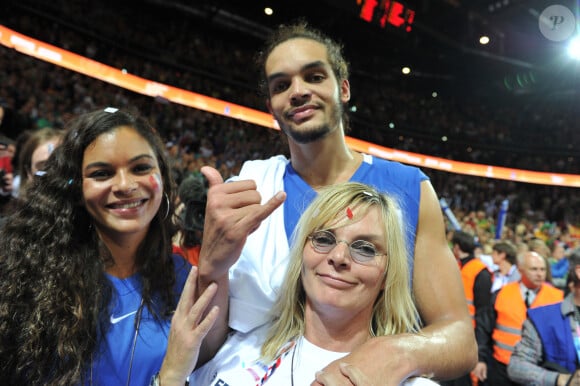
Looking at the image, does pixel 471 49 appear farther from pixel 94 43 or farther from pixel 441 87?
pixel 94 43

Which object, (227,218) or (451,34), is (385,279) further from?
(451,34)

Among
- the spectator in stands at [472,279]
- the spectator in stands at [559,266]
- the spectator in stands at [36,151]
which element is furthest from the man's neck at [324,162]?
the spectator in stands at [559,266]

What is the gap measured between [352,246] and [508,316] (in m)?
2.96

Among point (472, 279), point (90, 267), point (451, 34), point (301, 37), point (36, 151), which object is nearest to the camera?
point (90, 267)

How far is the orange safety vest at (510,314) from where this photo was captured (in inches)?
143

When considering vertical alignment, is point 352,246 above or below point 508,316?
above

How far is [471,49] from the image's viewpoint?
16031 millimetres

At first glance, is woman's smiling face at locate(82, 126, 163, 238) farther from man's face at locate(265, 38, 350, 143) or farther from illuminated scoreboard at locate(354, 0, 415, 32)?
illuminated scoreboard at locate(354, 0, 415, 32)

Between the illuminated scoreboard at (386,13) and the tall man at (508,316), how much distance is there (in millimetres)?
7583

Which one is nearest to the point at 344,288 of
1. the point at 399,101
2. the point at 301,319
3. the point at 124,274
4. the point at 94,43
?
the point at 301,319

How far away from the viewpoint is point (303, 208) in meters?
1.65

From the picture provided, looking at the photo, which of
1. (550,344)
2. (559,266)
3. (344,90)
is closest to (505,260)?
(559,266)

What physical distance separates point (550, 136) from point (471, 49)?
18.8 ft

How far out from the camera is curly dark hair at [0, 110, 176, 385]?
1.35 metres
